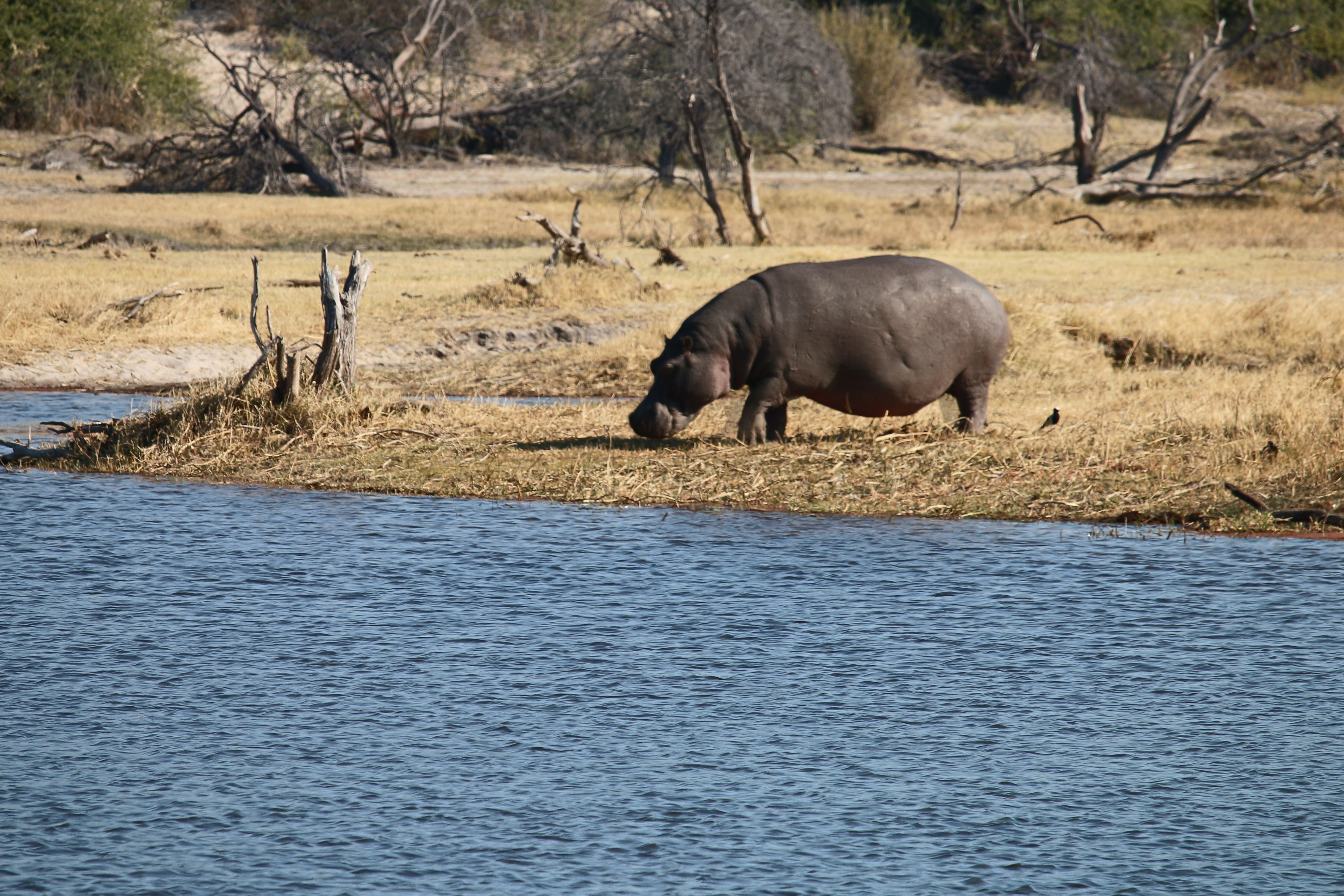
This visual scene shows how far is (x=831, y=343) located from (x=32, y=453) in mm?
5406

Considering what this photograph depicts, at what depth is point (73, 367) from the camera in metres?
14.6

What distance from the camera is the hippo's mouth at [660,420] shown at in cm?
1012

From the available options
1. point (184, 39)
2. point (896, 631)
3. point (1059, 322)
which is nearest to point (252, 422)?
point (896, 631)

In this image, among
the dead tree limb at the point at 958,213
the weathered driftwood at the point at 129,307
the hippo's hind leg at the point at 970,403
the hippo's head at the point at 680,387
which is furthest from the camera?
the dead tree limb at the point at 958,213

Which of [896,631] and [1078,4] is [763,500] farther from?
[1078,4]

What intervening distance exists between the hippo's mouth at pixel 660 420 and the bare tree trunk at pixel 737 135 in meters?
14.8

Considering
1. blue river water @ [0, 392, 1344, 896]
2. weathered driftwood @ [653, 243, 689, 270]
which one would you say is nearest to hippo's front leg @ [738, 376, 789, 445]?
blue river water @ [0, 392, 1344, 896]

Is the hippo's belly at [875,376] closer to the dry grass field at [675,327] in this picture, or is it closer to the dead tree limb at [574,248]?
the dry grass field at [675,327]

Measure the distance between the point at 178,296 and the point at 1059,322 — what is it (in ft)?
29.9

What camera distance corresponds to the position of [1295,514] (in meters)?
8.48

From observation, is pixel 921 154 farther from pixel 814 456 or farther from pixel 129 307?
pixel 814 456

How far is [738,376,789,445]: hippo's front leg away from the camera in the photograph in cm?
995

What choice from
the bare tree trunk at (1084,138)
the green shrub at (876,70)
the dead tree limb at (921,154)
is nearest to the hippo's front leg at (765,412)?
the bare tree trunk at (1084,138)

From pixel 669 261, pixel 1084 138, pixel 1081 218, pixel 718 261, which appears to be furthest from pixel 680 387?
pixel 1084 138
